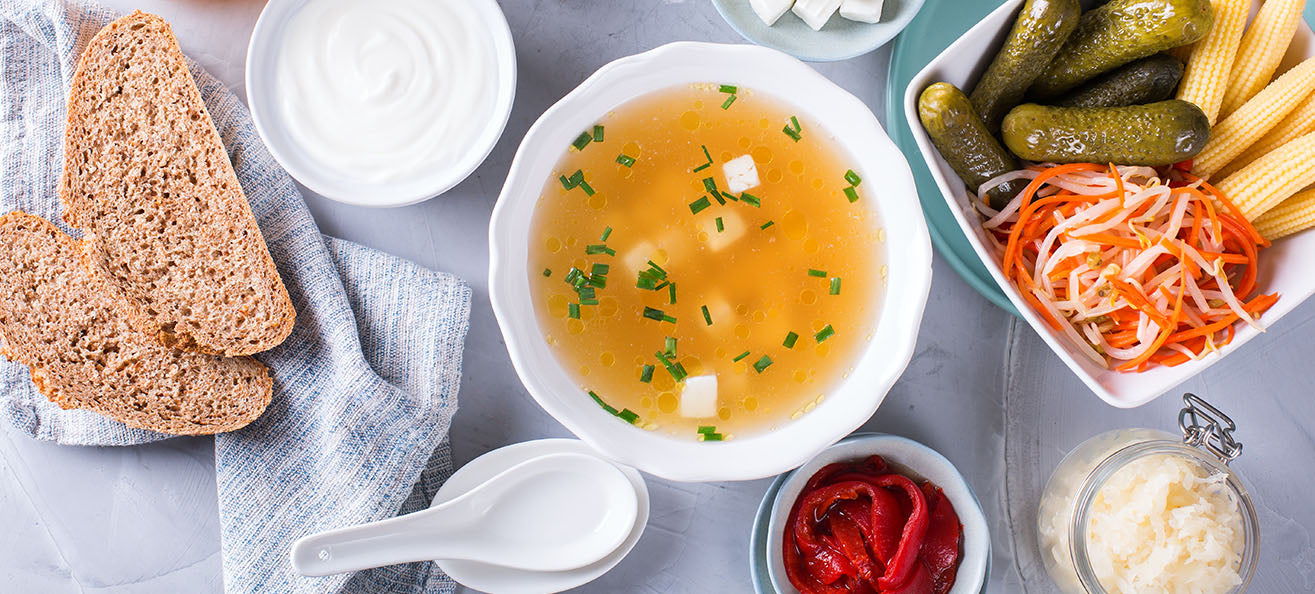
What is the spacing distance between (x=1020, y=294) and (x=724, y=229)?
0.51 metres

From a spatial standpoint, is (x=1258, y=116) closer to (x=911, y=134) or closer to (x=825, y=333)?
(x=911, y=134)

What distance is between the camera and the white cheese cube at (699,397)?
1.50 meters

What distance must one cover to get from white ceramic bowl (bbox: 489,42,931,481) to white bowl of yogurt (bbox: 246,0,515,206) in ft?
0.67

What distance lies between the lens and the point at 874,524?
1522mm

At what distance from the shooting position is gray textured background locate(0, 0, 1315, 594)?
1.70 meters

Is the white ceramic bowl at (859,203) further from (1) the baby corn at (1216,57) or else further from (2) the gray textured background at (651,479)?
(1) the baby corn at (1216,57)

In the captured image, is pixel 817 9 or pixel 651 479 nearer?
pixel 817 9

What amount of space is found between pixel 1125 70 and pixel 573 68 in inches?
38.0

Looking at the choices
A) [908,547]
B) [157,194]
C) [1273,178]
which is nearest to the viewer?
[1273,178]

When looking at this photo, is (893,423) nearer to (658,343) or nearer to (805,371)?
(805,371)

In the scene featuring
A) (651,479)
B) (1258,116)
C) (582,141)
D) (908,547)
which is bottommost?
(651,479)

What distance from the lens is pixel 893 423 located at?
5.64 ft

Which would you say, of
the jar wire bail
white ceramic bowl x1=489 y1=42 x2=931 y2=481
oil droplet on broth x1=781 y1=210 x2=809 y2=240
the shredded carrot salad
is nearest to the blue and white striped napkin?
white ceramic bowl x1=489 y1=42 x2=931 y2=481

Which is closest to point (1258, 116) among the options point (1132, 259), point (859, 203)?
point (1132, 259)
